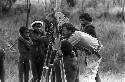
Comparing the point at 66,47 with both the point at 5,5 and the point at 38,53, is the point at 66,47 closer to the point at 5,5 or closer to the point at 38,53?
the point at 38,53

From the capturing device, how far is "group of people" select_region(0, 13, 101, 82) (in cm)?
654

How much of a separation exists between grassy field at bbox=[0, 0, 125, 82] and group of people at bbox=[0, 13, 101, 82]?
1786 millimetres

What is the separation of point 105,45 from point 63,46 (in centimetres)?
872

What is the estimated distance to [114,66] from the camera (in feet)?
43.1

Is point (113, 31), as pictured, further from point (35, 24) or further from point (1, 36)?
point (35, 24)

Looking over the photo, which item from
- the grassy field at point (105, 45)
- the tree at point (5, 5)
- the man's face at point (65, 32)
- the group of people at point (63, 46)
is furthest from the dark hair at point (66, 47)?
the tree at point (5, 5)

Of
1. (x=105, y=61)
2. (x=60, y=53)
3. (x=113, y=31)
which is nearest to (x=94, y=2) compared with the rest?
(x=113, y=31)

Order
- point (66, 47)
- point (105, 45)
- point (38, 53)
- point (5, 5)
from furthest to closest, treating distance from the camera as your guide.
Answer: point (5, 5) → point (105, 45) → point (38, 53) → point (66, 47)

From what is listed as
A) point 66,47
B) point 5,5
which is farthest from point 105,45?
point 5,5

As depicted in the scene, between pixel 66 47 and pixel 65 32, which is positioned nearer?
pixel 66 47

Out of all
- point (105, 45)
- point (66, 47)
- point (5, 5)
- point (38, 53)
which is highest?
point (66, 47)

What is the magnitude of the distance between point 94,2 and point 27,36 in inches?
679

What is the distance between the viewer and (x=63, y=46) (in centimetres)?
651

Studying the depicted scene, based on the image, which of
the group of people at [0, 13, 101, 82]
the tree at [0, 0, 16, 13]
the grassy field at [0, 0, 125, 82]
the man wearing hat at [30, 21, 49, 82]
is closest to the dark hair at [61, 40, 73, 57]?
the group of people at [0, 13, 101, 82]
